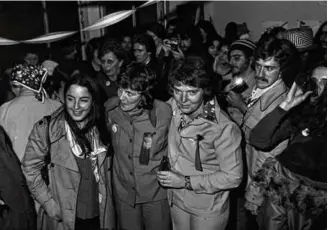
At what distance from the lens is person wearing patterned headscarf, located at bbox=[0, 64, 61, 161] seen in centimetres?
302

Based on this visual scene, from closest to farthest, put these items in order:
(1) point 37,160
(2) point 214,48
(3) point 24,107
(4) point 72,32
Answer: (1) point 37,160, (3) point 24,107, (4) point 72,32, (2) point 214,48

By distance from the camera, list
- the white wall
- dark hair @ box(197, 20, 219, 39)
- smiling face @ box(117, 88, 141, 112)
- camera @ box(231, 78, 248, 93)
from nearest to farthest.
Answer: smiling face @ box(117, 88, 141, 112) → camera @ box(231, 78, 248, 93) → dark hair @ box(197, 20, 219, 39) → the white wall

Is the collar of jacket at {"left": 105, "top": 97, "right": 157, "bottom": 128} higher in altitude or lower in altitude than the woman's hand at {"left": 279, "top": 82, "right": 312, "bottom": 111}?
lower

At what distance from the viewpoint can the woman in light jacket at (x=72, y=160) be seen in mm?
2475

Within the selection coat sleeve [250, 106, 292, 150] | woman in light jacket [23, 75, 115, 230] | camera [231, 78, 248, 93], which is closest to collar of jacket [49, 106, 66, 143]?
woman in light jacket [23, 75, 115, 230]

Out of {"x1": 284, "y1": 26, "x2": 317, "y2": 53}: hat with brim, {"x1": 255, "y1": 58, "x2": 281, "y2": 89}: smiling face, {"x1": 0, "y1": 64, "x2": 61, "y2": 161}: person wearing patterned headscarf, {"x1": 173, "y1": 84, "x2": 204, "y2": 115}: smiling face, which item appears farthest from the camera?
{"x1": 284, "y1": 26, "x2": 317, "y2": 53}: hat with brim

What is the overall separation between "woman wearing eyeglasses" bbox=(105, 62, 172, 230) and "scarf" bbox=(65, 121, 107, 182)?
15 cm

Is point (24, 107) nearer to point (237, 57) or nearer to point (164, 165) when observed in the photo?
point (164, 165)

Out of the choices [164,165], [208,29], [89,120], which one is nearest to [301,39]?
[164,165]

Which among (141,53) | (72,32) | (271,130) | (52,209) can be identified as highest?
(72,32)

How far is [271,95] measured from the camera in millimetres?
2707

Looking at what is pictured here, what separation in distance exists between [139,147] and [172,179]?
38 cm

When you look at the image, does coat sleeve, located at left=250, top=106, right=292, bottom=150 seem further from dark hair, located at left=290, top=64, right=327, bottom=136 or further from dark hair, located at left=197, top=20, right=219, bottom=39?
dark hair, located at left=197, top=20, right=219, bottom=39

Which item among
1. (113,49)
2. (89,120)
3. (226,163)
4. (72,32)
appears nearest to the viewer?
(226,163)
